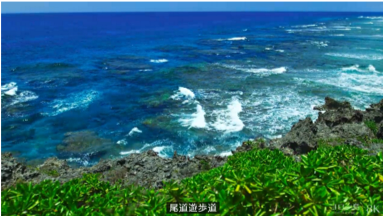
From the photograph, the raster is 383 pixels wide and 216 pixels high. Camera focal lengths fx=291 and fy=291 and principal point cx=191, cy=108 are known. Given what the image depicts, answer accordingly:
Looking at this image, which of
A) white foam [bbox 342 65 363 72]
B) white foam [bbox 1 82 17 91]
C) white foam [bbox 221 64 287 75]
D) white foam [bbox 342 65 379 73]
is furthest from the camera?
white foam [bbox 221 64 287 75]

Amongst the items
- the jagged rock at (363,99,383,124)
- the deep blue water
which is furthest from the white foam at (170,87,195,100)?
the jagged rock at (363,99,383,124)

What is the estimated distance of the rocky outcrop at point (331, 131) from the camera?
16.7 metres

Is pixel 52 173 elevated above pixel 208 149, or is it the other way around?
pixel 52 173

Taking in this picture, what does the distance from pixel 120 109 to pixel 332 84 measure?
85.2ft

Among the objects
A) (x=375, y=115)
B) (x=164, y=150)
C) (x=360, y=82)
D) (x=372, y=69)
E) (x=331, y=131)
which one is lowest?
(x=164, y=150)

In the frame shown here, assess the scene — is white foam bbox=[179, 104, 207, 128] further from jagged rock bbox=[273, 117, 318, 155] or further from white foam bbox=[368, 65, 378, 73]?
white foam bbox=[368, 65, 378, 73]

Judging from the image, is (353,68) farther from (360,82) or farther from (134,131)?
(134,131)

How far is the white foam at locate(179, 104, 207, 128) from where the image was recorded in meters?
26.6

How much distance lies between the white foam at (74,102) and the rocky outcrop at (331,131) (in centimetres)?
2023

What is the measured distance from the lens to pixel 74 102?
31219mm

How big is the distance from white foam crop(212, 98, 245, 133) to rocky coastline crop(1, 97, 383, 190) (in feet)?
22.7

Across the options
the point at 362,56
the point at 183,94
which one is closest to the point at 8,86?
the point at 183,94

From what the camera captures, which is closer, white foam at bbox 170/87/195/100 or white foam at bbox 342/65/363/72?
white foam at bbox 170/87/195/100

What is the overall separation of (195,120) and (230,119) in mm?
3347
